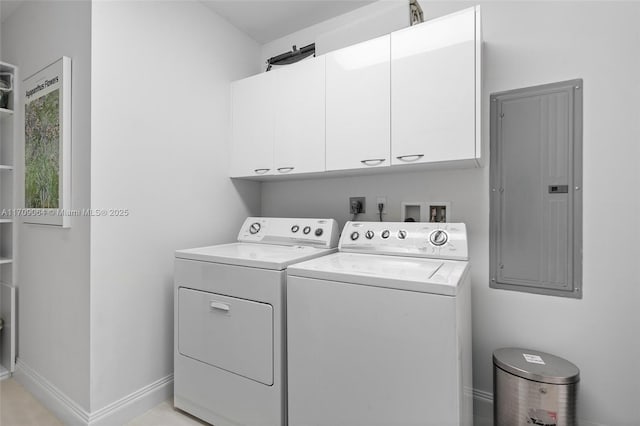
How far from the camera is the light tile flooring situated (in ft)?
5.58

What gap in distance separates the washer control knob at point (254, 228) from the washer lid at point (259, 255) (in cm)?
26

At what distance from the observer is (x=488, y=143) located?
1786mm

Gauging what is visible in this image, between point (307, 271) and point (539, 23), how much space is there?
1771 mm

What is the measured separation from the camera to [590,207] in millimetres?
1543

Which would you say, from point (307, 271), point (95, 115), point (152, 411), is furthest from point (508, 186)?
point (152, 411)

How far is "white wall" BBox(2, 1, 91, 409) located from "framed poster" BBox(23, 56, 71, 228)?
1.7 inches

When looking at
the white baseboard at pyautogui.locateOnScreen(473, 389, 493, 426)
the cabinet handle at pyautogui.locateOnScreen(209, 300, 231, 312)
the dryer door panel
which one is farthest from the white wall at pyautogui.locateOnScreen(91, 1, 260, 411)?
the white baseboard at pyautogui.locateOnScreen(473, 389, 493, 426)

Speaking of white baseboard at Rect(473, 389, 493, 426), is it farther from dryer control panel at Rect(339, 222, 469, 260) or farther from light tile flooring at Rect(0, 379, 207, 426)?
light tile flooring at Rect(0, 379, 207, 426)

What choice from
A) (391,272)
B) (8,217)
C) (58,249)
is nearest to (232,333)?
(391,272)

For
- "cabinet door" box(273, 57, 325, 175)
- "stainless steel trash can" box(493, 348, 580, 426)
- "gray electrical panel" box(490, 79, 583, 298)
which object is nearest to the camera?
"stainless steel trash can" box(493, 348, 580, 426)

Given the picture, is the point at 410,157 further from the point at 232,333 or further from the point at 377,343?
the point at 232,333

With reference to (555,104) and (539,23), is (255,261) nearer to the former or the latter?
(555,104)

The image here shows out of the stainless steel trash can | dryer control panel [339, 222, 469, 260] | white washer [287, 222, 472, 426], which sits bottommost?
the stainless steel trash can

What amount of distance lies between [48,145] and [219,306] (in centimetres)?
139
